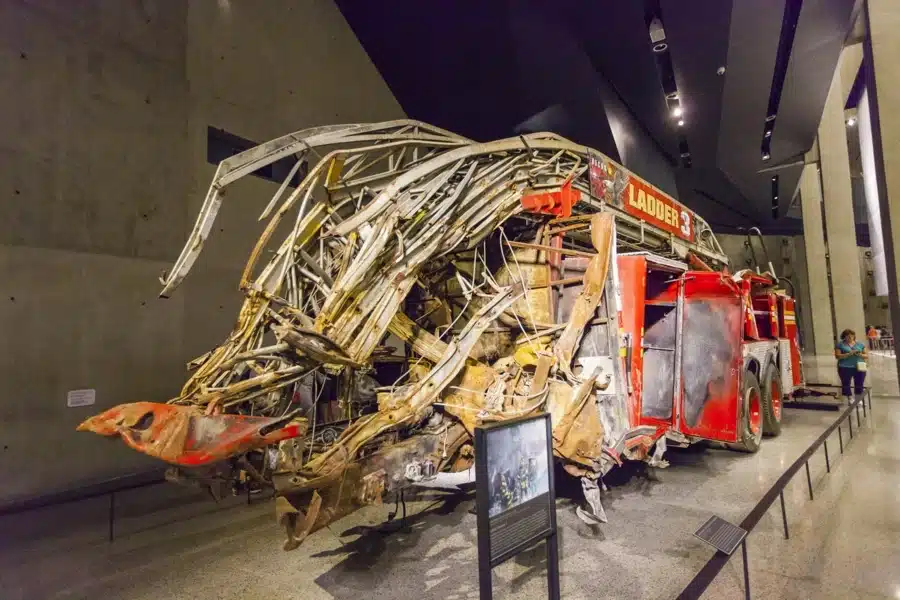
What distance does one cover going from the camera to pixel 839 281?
12320 mm

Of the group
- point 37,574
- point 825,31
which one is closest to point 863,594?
point 37,574

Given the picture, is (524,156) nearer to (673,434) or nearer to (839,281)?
A: (673,434)

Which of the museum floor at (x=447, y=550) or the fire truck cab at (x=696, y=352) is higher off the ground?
the fire truck cab at (x=696, y=352)

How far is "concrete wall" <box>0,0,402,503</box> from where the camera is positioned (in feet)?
15.0

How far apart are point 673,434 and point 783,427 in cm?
431

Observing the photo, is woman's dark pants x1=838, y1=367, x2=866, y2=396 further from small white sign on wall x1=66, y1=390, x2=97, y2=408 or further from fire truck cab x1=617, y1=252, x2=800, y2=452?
small white sign on wall x1=66, y1=390, x2=97, y2=408

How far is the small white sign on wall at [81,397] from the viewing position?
4.82 m

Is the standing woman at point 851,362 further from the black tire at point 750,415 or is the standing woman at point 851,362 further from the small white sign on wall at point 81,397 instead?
the small white sign on wall at point 81,397

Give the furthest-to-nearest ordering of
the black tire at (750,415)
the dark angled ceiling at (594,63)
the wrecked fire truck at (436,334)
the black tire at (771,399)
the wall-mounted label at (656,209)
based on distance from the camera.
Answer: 1. the dark angled ceiling at (594,63)
2. the black tire at (771,399)
3. the black tire at (750,415)
4. the wall-mounted label at (656,209)
5. the wrecked fire truck at (436,334)

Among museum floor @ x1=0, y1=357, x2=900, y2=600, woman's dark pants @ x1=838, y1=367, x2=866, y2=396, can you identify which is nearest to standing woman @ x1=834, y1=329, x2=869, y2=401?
woman's dark pants @ x1=838, y1=367, x2=866, y2=396

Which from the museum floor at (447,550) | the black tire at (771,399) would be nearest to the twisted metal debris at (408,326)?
the museum floor at (447,550)

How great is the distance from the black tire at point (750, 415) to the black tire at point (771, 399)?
0.29 meters

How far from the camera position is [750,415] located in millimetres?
5945

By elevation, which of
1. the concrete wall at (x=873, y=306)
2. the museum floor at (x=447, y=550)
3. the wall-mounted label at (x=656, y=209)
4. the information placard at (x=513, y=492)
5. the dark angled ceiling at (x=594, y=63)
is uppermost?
the dark angled ceiling at (x=594, y=63)
